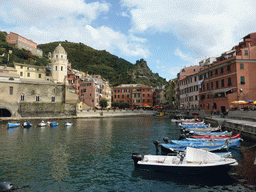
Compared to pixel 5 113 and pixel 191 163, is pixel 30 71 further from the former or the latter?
pixel 191 163

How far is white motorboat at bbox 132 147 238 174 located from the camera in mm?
13773

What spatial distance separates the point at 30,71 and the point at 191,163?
8995 centimetres

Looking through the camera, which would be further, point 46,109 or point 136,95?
point 136,95

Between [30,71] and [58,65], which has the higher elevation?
[58,65]

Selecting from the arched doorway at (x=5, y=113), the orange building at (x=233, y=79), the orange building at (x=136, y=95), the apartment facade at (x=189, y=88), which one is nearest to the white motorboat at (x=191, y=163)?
the orange building at (x=233, y=79)

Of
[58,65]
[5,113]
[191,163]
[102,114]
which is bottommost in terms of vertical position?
[191,163]

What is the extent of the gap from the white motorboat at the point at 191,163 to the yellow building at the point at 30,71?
282 ft

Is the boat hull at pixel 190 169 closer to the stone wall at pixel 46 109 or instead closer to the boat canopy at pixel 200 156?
the boat canopy at pixel 200 156

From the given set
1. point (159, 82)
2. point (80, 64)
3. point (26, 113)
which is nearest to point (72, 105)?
point (26, 113)

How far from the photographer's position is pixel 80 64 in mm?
195625

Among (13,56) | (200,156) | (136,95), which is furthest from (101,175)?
(13,56)

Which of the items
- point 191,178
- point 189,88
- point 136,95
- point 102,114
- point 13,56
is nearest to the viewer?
point 191,178

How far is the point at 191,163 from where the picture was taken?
14125mm

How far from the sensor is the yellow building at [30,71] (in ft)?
278
